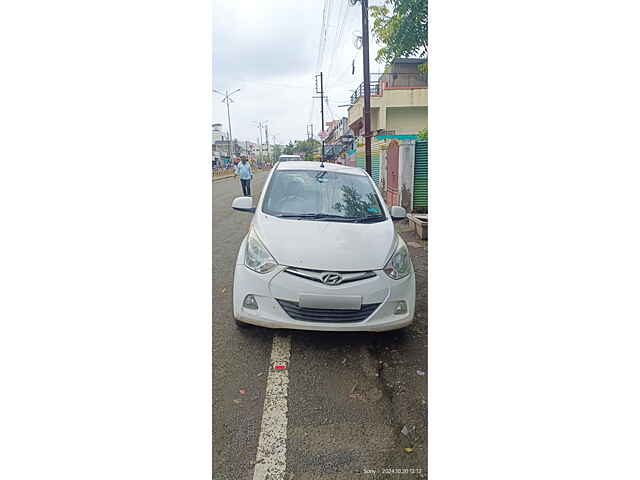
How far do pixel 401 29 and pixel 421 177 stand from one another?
695mm

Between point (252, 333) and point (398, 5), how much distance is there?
1840mm

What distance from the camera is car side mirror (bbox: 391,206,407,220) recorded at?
2293 mm

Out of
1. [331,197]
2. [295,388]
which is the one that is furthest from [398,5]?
[295,388]

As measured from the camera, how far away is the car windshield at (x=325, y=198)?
2391 millimetres

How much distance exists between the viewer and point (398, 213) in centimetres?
236

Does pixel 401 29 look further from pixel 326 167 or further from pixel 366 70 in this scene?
pixel 326 167

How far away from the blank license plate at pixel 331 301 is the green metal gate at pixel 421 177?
0.57 m

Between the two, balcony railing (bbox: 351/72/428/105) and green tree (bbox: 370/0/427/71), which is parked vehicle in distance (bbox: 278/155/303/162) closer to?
balcony railing (bbox: 351/72/428/105)

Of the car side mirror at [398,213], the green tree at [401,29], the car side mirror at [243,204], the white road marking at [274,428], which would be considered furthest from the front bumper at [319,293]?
the green tree at [401,29]

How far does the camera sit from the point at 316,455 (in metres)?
1.47

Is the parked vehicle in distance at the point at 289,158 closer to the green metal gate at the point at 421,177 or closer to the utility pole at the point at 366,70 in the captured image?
the utility pole at the point at 366,70

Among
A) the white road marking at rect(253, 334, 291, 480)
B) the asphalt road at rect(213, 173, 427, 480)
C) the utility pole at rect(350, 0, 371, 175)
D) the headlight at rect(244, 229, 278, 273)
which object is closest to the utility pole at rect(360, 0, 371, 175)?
the utility pole at rect(350, 0, 371, 175)
